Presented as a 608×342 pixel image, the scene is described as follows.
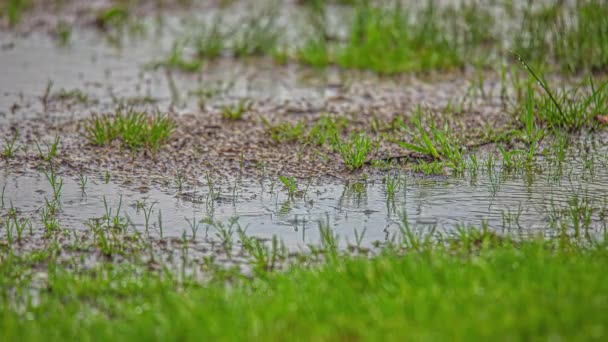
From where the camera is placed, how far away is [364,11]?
7836 mm

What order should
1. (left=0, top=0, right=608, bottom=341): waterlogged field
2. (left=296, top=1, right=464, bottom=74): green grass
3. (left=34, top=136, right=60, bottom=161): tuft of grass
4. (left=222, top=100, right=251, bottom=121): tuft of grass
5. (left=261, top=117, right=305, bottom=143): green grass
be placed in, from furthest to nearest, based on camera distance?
(left=296, top=1, right=464, bottom=74): green grass, (left=222, top=100, right=251, bottom=121): tuft of grass, (left=261, top=117, right=305, bottom=143): green grass, (left=34, top=136, right=60, bottom=161): tuft of grass, (left=0, top=0, right=608, bottom=341): waterlogged field

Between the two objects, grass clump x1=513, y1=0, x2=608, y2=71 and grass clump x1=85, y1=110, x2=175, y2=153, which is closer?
grass clump x1=85, y1=110, x2=175, y2=153

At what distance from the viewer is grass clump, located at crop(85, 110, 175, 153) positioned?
17.6ft

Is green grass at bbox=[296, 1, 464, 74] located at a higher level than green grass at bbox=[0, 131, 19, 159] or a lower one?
higher

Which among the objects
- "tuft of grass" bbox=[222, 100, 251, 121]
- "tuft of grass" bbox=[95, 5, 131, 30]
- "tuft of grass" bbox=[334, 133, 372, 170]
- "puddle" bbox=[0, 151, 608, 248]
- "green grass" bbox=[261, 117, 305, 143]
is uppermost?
"tuft of grass" bbox=[95, 5, 131, 30]

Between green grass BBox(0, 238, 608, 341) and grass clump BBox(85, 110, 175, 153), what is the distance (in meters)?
1.72

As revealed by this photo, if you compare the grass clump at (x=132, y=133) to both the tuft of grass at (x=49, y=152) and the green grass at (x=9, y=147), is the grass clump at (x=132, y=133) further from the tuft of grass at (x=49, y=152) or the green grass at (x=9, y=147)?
the green grass at (x=9, y=147)

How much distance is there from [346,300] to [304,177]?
1859mm

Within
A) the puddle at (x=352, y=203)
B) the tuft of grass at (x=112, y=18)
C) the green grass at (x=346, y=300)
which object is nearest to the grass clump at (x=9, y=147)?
the puddle at (x=352, y=203)

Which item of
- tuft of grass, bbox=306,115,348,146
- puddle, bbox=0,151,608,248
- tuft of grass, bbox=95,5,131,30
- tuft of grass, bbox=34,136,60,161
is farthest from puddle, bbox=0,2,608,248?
tuft of grass, bbox=95,5,131,30

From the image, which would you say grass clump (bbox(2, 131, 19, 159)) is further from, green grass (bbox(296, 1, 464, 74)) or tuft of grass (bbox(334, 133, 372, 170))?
green grass (bbox(296, 1, 464, 74))

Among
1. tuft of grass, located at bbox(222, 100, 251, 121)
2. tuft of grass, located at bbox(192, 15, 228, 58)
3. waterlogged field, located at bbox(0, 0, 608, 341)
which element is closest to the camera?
waterlogged field, located at bbox(0, 0, 608, 341)

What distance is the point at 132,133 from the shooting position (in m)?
5.39

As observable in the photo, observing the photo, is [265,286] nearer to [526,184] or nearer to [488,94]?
[526,184]
